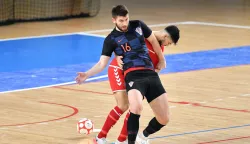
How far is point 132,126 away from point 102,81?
627cm

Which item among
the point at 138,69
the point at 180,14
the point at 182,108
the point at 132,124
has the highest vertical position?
the point at 138,69

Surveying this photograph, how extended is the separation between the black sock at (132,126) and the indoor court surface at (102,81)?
1.14 m

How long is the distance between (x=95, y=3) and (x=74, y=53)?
8.68m

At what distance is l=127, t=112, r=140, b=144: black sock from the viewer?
8852mm

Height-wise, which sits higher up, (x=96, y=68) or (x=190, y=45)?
(x=96, y=68)

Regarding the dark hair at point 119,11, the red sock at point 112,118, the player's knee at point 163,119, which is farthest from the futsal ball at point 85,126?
the dark hair at point 119,11

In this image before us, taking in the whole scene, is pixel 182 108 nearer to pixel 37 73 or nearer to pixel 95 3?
pixel 37 73

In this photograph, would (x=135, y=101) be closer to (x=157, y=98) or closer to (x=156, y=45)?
(x=157, y=98)

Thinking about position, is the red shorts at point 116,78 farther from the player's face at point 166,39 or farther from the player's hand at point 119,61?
the player's face at point 166,39

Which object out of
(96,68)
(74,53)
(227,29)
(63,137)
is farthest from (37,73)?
(227,29)

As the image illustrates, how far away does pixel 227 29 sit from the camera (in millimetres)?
23578

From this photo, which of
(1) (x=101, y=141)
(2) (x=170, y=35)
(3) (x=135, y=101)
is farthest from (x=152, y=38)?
(1) (x=101, y=141)

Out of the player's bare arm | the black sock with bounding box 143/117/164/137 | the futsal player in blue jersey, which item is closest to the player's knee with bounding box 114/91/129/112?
the futsal player in blue jersey

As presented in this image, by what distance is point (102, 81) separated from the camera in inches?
594
